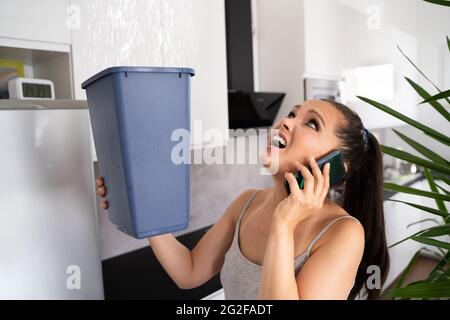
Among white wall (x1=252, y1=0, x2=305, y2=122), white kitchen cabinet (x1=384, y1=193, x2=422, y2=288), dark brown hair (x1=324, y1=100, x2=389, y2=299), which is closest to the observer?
dark brown hair (x1=324, y1=100, x2=389, y2=299)

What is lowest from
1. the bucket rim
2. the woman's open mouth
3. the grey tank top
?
the grey tank top

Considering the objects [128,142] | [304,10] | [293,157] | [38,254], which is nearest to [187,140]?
[128,142]

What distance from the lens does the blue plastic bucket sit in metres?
0.65

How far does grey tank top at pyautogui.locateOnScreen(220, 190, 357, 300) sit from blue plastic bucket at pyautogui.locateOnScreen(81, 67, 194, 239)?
0.25 metres

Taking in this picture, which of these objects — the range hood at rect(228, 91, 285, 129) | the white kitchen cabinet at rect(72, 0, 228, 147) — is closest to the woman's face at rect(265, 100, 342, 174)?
the white kitchen cabinet at rect(72, 0, 228, 147)

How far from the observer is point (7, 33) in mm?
1007

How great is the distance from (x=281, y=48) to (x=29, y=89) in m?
1.53

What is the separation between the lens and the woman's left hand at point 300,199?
67 centimetres

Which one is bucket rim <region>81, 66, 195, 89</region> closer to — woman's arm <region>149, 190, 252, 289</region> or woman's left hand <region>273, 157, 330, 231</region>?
woman's left hand <region>273, 157, 330, 231</region>

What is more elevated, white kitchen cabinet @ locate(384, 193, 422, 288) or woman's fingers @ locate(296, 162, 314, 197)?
woman's fingers @ locate(296, 162, 314, 197)

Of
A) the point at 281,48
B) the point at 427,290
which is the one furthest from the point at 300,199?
the point at 281,48

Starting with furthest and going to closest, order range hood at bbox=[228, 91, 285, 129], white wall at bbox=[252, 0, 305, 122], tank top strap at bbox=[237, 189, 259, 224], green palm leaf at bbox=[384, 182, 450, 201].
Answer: white wall at bbox=[252, 0, 305, 122] < range hood at bbox=[228, 91, 285, 129] < tank top strap at bbox=[237, 189, 259, 224] < green palm leaf at bbox=[384, 182, 450, 201]

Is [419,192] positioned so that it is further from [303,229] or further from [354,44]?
[354,44]

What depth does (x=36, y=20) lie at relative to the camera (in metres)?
1.06
